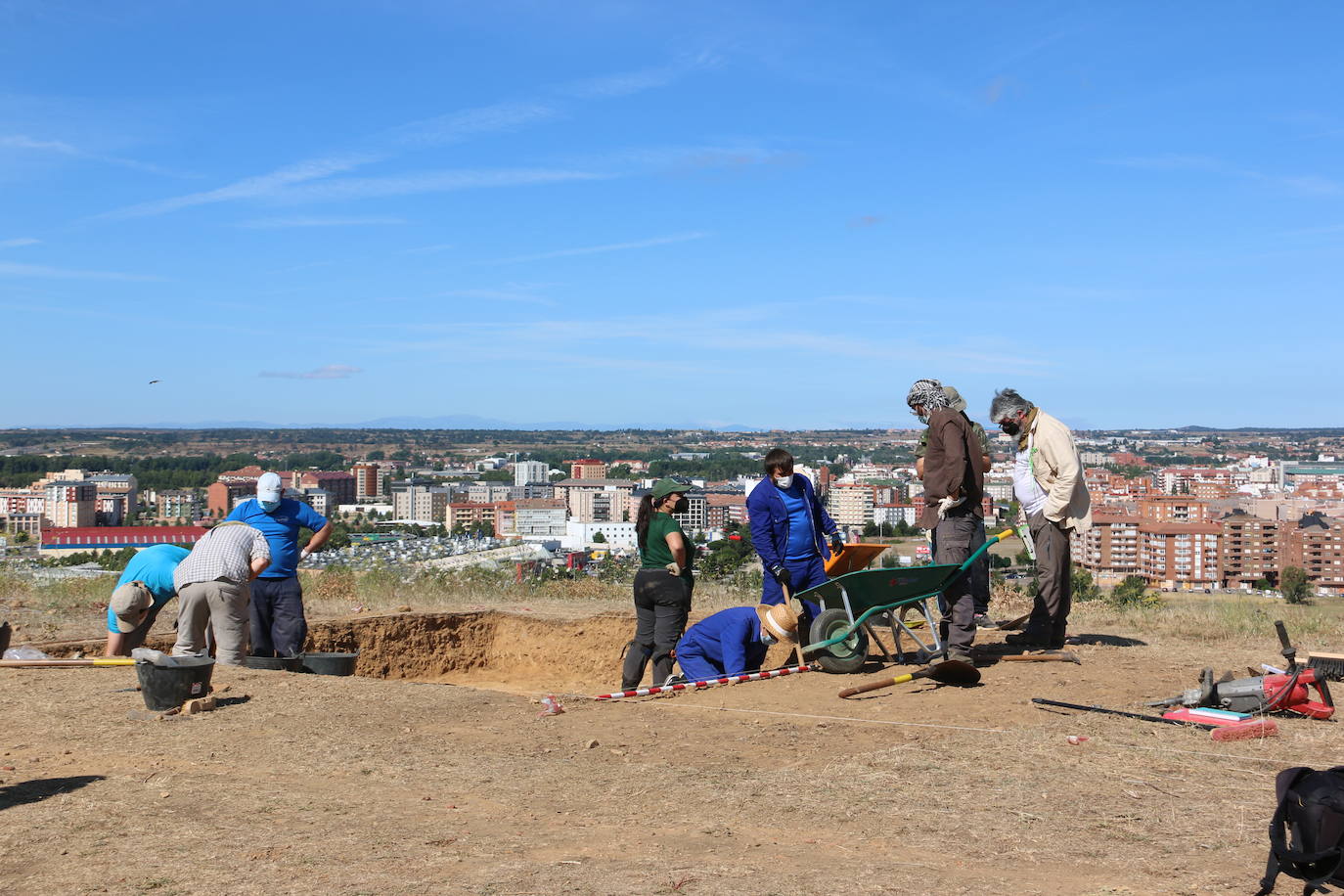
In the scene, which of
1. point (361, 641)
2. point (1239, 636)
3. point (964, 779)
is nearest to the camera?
point (964, 779)

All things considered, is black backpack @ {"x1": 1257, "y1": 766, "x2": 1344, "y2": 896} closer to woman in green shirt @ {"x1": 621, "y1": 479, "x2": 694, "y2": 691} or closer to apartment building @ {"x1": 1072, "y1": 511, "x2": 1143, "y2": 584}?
woman in green shirt @ {"x1": 621, "y1": 479, "x2": 694, "y2": 691}

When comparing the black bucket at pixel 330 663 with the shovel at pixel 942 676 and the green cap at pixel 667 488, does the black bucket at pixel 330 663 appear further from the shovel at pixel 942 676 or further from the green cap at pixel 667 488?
the shovel at pixel 942 676

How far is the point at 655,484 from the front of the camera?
25.4ft

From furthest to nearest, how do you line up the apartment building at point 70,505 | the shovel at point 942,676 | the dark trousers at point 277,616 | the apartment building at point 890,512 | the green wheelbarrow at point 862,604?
the apartment building at point 70,505
the apartment building at point 890,512
the dark trousers at point 277,616
the green wheelbarrow at point 862,604
the shovel at point 942,676

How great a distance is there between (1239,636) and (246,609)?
7842mm

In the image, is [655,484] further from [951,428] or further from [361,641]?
[361,641]

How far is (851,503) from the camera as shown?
61.6m

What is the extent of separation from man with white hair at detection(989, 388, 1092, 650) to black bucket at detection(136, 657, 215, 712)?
5451mm

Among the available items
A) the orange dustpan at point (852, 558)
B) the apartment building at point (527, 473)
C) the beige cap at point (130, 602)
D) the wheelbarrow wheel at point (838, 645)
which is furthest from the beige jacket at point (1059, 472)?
the apartment building at point (527, 473)

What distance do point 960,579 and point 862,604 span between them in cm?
67

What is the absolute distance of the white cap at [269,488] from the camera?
768 cm

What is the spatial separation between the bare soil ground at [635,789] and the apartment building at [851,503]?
158 feet

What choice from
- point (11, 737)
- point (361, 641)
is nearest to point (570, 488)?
point (361, 641)

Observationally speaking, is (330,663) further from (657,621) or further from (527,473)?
(527,473)
